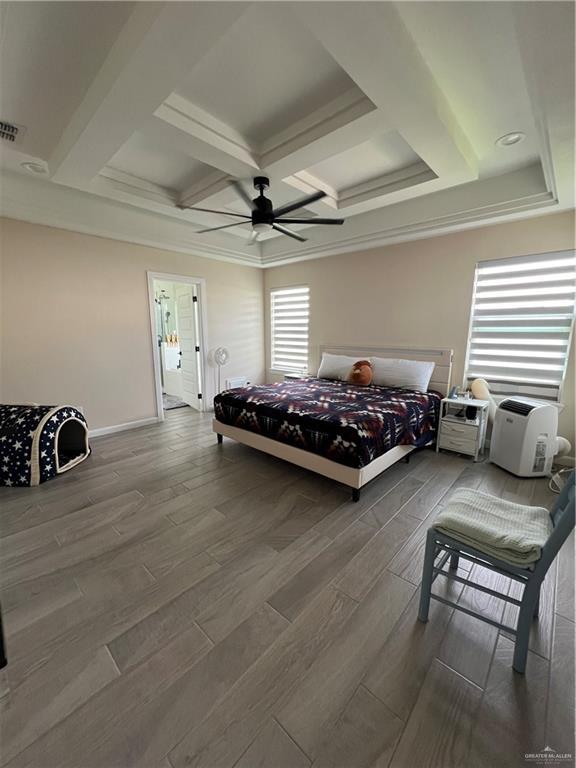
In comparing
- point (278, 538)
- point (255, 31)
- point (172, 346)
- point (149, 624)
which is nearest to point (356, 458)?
point (278, 538)

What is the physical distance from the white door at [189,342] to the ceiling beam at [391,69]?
12.2ft

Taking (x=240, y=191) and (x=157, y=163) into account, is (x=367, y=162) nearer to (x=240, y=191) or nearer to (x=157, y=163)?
(x=240, y=191)

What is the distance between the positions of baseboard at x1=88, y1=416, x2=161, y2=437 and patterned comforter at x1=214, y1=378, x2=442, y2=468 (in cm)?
157

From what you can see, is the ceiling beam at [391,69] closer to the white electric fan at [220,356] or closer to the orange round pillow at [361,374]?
the orange round pillow at [361,374]

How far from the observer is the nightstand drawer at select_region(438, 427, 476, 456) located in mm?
3299

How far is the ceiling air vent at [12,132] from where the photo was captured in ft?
7.63

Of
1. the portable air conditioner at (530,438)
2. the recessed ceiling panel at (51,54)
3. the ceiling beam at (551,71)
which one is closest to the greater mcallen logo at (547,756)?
the portable air conditioner at (530,438)

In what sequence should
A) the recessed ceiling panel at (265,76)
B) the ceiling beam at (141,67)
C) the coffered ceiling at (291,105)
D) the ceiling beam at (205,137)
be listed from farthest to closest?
the ceiling beam at (205,137)
the recessed ceiling panel at (265,76)
the coffered ceiling at (291,105)
the ceiling beam at (141,67)

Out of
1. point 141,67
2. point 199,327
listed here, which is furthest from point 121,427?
point 141,67

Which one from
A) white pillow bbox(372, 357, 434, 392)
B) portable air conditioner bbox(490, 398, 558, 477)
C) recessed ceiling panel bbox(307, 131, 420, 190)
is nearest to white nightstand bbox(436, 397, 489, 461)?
portable air conditioner bbox(490, 398, 558, 477)

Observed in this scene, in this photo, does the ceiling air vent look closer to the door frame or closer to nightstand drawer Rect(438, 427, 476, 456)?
the door frame

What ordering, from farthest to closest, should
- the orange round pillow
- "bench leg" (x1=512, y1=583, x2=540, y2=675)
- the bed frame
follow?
the orange round pillow, the bed frame, "bench leg" (x1=512, y1=583, x2=540, y2=675)

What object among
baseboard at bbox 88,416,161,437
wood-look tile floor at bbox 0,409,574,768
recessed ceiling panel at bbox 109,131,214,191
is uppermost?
recessed ceiling panel at bbox 109,131,214,191

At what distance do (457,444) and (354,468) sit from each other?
5.38 ft
